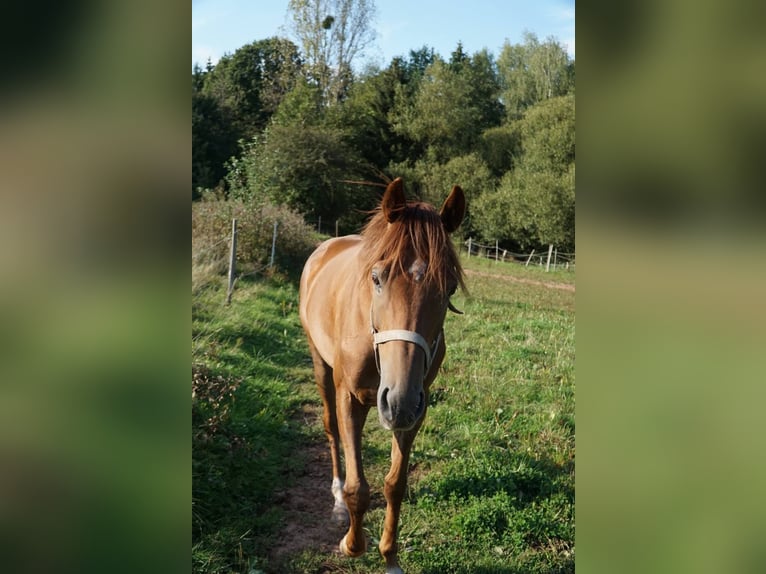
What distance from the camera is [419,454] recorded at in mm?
4148

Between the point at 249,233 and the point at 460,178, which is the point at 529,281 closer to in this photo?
the point at 460,178

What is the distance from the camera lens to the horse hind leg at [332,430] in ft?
11.5

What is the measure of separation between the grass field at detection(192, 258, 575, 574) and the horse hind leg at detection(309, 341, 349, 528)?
0.14 m

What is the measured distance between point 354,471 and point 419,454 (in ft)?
4.72

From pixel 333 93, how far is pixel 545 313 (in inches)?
204

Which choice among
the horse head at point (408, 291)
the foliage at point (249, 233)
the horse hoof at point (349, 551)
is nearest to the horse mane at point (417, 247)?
the horse head at point (408, 291)

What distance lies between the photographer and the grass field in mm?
3062

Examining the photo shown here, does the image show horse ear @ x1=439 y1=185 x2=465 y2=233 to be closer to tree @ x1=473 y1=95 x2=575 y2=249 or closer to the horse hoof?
the horse hoof

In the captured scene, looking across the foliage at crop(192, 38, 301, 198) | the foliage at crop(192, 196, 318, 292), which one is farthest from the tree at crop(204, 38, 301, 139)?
the foliage at crop(192, 196, 318, 292)

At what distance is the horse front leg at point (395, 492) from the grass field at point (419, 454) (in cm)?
16
